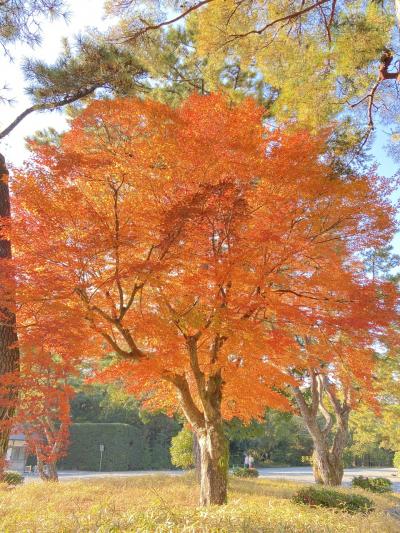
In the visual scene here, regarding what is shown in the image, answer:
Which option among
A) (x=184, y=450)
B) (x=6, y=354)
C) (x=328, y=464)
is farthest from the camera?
(x=184, y=450)

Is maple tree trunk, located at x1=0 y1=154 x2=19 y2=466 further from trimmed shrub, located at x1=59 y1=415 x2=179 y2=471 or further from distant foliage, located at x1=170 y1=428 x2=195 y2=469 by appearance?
trimmed shrub, located at x1=59 y1=415 x2=179 y2=471

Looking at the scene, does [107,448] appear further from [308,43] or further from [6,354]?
[308,43]

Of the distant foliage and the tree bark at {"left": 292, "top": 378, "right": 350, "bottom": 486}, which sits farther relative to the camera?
the distant foliage

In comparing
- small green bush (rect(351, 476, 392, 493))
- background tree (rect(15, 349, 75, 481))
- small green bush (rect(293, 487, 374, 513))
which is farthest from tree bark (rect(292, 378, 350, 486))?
background tree (rect(15, 349, 75, 481))

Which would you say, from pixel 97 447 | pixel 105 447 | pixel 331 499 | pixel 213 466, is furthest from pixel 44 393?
pixel 97 447

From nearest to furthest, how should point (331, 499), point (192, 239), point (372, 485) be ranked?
point (192, 239) < point (331, 499) < point (372, 485)

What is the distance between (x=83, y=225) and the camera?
673cm

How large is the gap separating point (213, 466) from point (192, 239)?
431 centimetres

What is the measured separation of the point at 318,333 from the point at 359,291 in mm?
1493

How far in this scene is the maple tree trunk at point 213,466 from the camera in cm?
798

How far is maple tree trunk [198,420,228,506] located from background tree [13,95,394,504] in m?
0.02

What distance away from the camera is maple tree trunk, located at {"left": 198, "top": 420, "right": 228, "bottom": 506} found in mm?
7977

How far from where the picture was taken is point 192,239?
733 centimetres

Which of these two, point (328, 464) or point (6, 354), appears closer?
point (6, 354)
